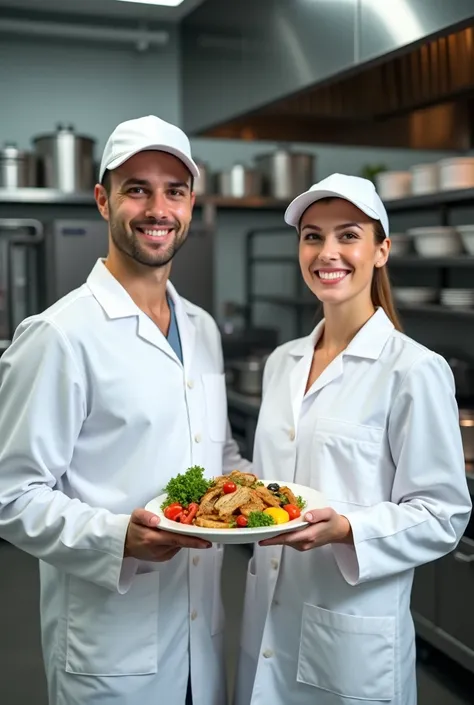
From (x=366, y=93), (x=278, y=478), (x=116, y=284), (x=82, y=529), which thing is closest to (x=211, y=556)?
(x=278, y=478)

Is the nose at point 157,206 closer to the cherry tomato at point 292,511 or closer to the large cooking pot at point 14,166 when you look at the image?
the cherry tomato at point 292,511

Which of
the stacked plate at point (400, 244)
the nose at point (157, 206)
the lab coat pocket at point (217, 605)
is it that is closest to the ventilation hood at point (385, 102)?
the stacked plate at point (400, 244)

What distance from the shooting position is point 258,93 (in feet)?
11.1

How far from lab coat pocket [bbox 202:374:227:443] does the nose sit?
1.22 feet

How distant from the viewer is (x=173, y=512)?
143 cm

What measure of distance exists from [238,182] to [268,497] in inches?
148

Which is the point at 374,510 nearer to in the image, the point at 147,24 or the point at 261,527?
the point at 261,527

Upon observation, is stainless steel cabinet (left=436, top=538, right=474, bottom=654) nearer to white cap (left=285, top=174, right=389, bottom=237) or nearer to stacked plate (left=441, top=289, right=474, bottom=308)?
stacked plate (left=441, top=289, right=474, bottom=308)

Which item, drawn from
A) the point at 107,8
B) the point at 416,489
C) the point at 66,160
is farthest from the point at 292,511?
the point at 107,8

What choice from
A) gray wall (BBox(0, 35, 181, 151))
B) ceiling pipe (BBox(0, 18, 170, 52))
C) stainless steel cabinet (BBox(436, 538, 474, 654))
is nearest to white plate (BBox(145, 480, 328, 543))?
stainless steel cabinet (BBox(436, 538, 474, 654))

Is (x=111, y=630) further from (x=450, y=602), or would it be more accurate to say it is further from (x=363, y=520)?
(x=450, y=602)

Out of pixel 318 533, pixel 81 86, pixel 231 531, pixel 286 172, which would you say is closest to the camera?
pixel 231 531

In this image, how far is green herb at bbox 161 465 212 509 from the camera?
1476 mm

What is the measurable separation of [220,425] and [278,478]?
0.18 meters
